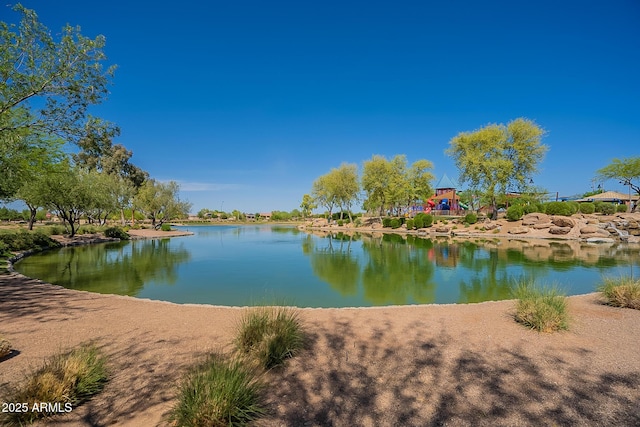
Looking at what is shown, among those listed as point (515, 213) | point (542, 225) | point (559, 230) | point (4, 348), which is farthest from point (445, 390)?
point (515, 213)

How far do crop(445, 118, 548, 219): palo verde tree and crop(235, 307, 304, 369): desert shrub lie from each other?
34.4 meters

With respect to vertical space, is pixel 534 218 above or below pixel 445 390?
above

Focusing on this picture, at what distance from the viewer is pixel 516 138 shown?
108 ft

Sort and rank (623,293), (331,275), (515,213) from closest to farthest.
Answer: (623,293) < (331,275) < (515,213)

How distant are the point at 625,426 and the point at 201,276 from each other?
12.3m

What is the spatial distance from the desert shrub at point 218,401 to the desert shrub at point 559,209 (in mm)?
36942

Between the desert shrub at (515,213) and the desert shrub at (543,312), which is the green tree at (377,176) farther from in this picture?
the desert shrub at (543,312)

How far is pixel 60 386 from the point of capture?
118 inches

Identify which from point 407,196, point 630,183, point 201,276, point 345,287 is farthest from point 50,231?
point 630,183

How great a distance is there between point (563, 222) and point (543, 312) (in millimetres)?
28392

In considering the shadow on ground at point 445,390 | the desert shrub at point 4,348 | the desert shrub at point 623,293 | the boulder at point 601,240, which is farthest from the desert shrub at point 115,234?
the boulder at point 601,240

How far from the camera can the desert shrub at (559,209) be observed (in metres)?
29.9

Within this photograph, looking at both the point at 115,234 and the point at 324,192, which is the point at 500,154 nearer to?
the point at 324,192

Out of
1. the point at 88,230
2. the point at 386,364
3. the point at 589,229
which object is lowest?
the point at 386,364
